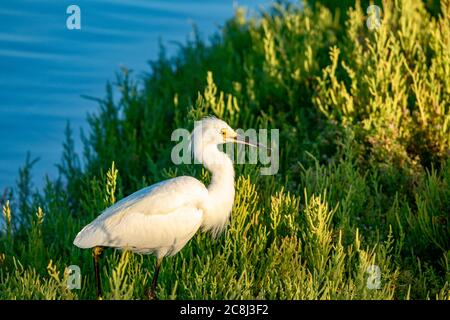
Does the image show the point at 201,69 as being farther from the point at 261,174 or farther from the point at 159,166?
the point at 261,174

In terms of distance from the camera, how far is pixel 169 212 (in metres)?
5.82

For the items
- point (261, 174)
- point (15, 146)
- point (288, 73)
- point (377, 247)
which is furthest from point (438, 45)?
point (15, 146)

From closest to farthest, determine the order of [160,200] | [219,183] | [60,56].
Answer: [160,200] < [219,183] < [60,56]

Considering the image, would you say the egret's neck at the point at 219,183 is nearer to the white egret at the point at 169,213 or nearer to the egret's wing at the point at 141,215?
the white egret at the point at 169,213

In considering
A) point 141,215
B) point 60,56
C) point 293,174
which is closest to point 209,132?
point 141,215

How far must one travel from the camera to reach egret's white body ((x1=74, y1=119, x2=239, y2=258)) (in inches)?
227

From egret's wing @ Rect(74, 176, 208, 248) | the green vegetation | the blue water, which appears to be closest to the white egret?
egret's wing @ Rect(74, 176, 208, 248)

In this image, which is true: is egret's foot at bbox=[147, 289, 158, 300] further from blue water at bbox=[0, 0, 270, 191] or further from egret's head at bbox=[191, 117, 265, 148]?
blue water at bbox=[0, 0, 270, 191]

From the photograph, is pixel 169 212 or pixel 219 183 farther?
pixel 219 183

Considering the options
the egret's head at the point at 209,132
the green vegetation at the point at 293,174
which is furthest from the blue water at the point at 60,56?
the egret's head at the point at 209,132

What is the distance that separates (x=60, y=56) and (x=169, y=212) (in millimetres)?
6842

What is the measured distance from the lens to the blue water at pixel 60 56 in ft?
35.1

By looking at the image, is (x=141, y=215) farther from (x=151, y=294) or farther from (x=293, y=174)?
(x=293, y=174)

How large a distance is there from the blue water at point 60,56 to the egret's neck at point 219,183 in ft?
13.3
